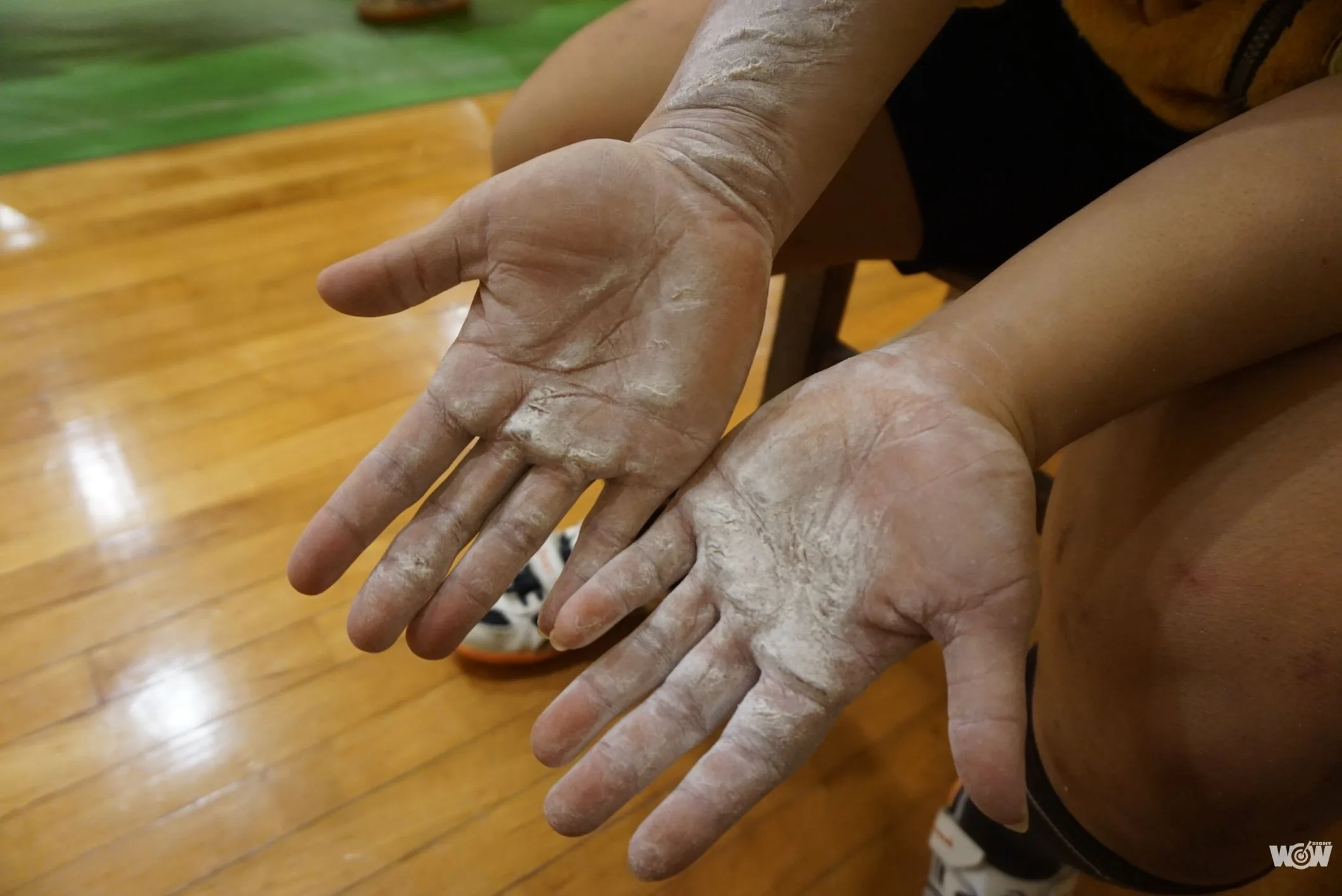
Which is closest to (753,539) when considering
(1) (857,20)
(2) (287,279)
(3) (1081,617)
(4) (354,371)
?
(3) (1081,617)

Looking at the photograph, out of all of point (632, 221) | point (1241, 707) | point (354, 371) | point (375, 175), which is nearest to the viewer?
point (1241, 707)

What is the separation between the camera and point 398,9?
2.13 m

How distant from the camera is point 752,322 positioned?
561 millimetres

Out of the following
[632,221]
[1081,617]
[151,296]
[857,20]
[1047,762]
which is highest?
[857,20]

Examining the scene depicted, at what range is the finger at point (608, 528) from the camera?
515mm

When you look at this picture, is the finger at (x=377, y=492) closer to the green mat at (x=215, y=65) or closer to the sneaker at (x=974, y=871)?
the sneaker at (x=974, y=871)

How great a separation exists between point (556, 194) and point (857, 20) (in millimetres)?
249

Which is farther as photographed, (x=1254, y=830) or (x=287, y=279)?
(x=287, y=279)

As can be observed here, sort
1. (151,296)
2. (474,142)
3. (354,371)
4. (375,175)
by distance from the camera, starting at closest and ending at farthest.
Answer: (354,371) < (151,296) < (375,175) < (474,142)

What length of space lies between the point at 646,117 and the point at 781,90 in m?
0.14

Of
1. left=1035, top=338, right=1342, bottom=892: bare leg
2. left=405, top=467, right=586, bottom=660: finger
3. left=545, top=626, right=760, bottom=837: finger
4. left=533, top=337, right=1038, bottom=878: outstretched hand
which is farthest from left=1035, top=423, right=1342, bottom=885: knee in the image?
left=405, top=467, right=586, bottom=660: finger

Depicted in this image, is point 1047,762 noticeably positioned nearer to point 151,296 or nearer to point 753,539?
point 753,539

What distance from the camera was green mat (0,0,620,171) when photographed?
5.38ft

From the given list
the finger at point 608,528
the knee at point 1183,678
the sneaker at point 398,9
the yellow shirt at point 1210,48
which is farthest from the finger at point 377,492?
the sneaker at point 398,9
